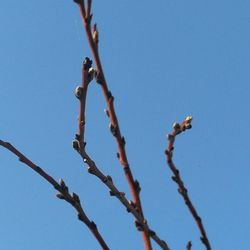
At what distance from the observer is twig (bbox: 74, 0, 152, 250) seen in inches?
69.0

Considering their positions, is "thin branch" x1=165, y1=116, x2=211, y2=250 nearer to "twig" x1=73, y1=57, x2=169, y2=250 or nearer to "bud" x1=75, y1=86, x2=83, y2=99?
"twig" x1=73, y1=57, x2=169, y2=250

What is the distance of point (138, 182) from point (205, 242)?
18.9 inches

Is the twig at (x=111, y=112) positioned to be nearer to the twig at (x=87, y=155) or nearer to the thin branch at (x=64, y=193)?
the twig at (x=87, y=155)

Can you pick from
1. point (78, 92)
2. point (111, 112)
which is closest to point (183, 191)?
point (111, 112)

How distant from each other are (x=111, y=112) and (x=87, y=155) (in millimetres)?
205

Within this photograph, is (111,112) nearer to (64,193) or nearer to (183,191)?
(64,193)

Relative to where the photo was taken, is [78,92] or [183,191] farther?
[183,191]

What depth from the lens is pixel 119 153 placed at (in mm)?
1939

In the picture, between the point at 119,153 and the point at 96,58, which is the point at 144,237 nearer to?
the point at 119,153

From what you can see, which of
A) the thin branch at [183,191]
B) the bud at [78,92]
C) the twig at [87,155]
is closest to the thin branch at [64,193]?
the twig at [87,155]

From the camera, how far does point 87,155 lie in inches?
71.2

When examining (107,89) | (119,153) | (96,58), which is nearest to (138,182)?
(119,153)

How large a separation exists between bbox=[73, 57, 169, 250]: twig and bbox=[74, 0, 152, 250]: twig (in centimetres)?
4

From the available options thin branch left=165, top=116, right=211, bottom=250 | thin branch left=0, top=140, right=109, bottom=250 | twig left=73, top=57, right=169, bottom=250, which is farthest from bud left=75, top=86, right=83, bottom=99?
thin branch left=165, top=116, right=211, bottom=250
